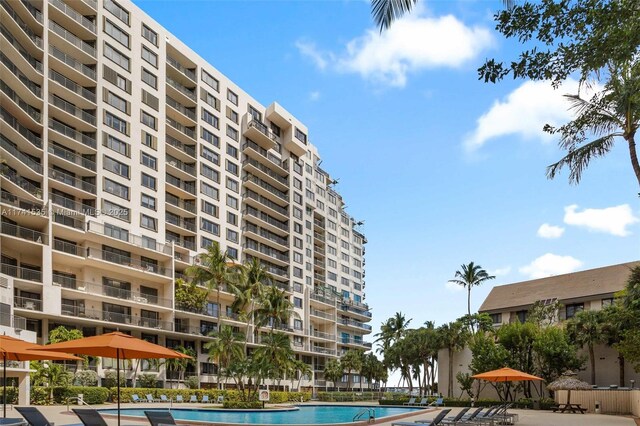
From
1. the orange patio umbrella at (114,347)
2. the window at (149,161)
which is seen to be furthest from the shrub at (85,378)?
the orange patio umbrella at (114,347)

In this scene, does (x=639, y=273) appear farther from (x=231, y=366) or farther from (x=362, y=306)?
(x=362, y=306)

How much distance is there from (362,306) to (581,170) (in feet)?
307

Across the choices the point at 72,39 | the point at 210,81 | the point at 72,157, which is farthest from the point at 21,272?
the point at 210,81

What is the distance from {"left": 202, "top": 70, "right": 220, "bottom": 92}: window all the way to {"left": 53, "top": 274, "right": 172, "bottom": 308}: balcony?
24.2 m

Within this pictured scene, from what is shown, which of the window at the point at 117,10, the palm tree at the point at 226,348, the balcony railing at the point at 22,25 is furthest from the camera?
the window at the point at 117,10

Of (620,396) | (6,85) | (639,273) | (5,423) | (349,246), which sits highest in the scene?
(6,85)

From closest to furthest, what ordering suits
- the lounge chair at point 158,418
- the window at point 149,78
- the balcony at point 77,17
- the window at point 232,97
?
1. the lounge chair at point 158,418
2. the balcony at point 77,17
3. the window at point 149,78
4. the window at point 232,97

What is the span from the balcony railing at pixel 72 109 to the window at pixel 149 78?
7.77 m

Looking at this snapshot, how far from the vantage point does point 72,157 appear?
54.2 meters

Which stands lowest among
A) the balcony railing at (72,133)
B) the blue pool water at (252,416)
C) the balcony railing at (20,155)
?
the blue pool water at (252,416)

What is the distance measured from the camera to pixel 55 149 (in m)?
52.9

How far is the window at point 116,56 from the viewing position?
58.1 meters

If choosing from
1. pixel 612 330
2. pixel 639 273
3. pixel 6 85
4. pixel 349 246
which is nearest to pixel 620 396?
pixel 639 273

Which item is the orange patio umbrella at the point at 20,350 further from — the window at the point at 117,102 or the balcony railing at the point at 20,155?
the window at the point at 117,102
